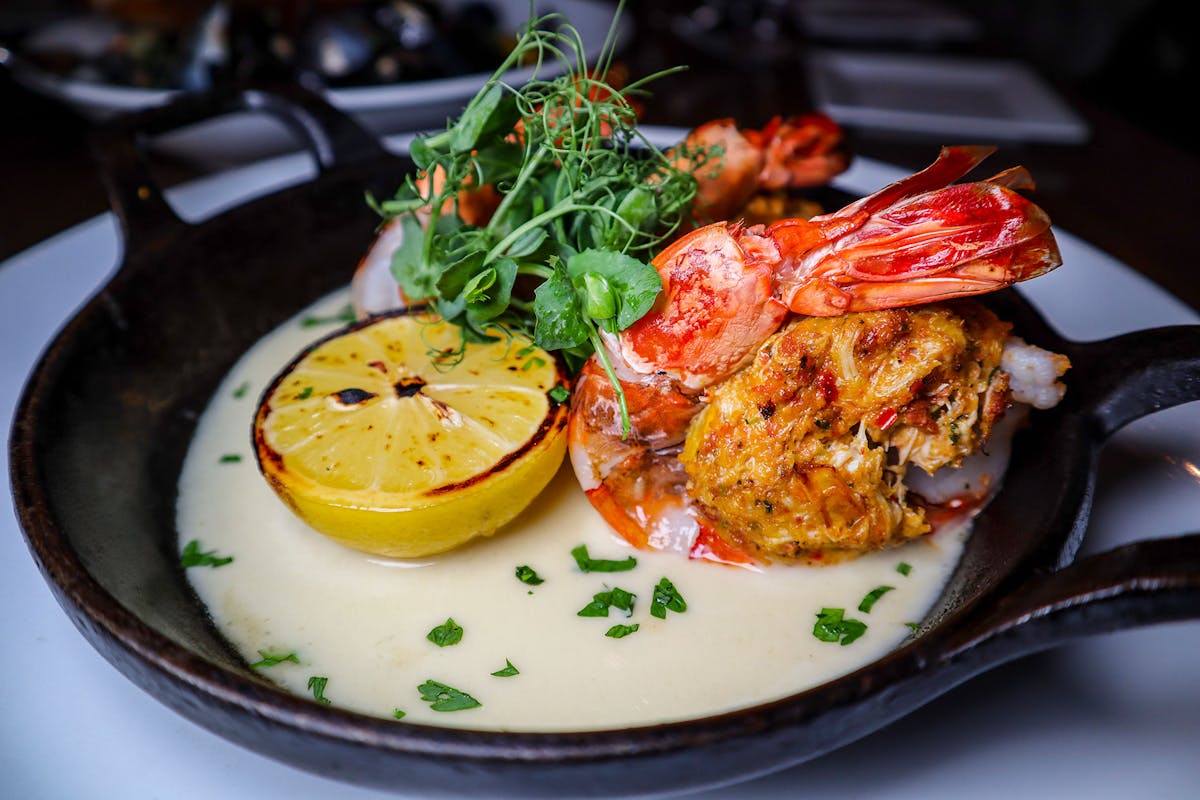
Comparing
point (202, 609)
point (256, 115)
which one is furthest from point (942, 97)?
point (202, 609)

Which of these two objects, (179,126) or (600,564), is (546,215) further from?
(179,126)

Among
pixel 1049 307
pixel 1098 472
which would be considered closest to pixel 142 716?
pixel 1098 472

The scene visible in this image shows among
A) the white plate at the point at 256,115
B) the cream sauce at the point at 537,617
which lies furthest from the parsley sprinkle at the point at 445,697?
the white plate at the point at 256,115

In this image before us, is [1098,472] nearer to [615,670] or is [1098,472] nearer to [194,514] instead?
[615,670]

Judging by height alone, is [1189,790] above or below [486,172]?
below

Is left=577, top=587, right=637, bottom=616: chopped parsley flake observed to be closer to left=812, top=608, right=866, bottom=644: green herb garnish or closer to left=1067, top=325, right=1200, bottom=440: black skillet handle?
left=812, top=608, right=866, bottom=644: green herb garnish

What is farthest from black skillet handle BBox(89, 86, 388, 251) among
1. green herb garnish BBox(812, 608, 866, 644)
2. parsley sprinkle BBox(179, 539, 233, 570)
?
green herb garnish BBox(812, 608, 866, 644)

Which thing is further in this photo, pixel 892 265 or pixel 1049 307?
pixel 1049 307
